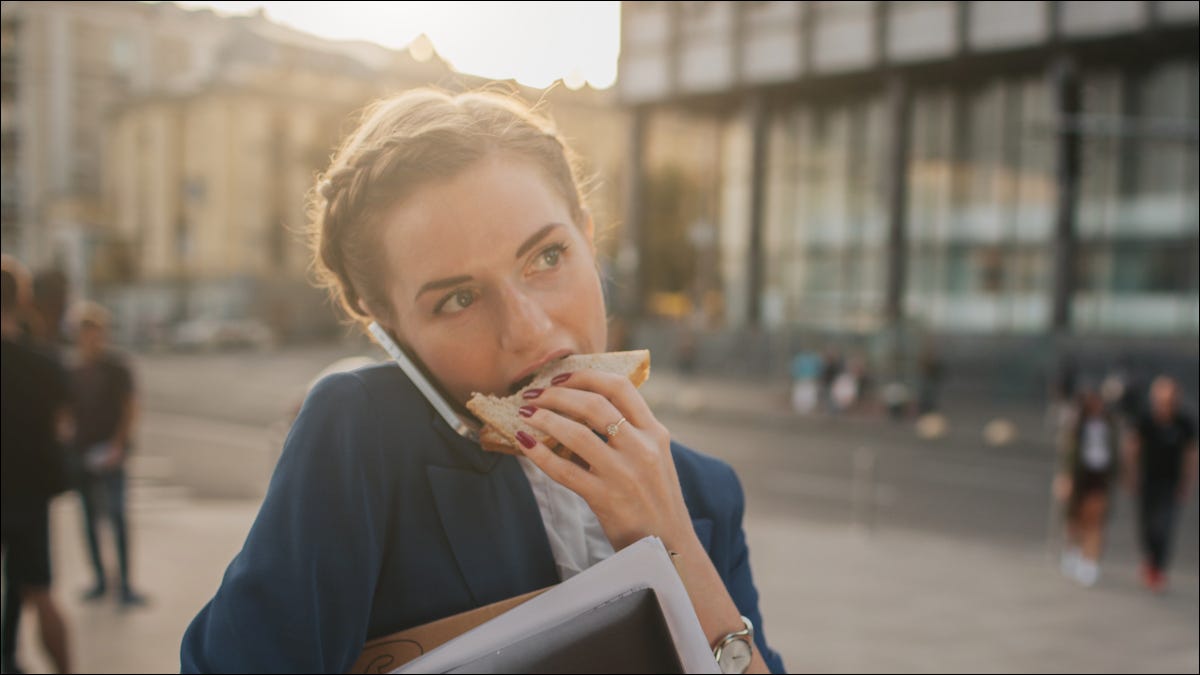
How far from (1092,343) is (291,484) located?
27073mm

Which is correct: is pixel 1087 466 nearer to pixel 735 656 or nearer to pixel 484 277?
pixel 735 656

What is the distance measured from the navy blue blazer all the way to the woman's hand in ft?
0.52

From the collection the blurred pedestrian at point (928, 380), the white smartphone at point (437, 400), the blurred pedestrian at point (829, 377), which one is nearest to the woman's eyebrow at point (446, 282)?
the white smartphone at point (437, 400)

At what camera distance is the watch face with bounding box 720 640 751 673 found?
1092 millimetres

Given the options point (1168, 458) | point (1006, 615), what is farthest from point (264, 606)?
point (1168, 458)

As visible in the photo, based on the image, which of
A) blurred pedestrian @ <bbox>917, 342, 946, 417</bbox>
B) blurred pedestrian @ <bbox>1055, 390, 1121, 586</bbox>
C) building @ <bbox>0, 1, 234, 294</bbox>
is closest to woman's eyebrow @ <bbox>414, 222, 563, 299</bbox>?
blurred pedestrian @ <bbox>1055, 390, 1121, 586</bbox>

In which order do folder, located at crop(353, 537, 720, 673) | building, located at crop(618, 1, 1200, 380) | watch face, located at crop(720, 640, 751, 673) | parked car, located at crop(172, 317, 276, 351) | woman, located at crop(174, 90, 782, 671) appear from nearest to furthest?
1. folder, located at crop(353, 537, 720, 673)
2. woman, located at crop(174, 90, 782, 671)
3. watch face, located at crop(720, 640, 751, 673)
4. building, located at crop(618, 1, 1200, 380)
5. parked car, located at crop(172, 317, 276, 351)

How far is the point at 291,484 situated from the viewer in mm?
1000

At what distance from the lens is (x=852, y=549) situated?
6.89 meters

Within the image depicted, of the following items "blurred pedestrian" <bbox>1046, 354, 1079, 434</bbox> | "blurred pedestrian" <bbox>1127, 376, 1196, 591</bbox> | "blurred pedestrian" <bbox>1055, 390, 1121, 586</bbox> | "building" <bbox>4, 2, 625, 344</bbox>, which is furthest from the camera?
"building" <bbox>4, 2, 625, 344</bbox>

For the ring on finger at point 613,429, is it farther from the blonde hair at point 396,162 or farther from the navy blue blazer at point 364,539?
the blonde hair at point 396,162

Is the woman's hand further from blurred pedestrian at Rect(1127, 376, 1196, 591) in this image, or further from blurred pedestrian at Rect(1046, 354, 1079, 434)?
blurred pedestrian at Rect(1046, 354, 1079, 434)

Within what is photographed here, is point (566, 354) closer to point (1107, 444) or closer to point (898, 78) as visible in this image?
point (1107, 444)

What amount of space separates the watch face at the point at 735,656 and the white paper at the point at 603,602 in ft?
0.51
